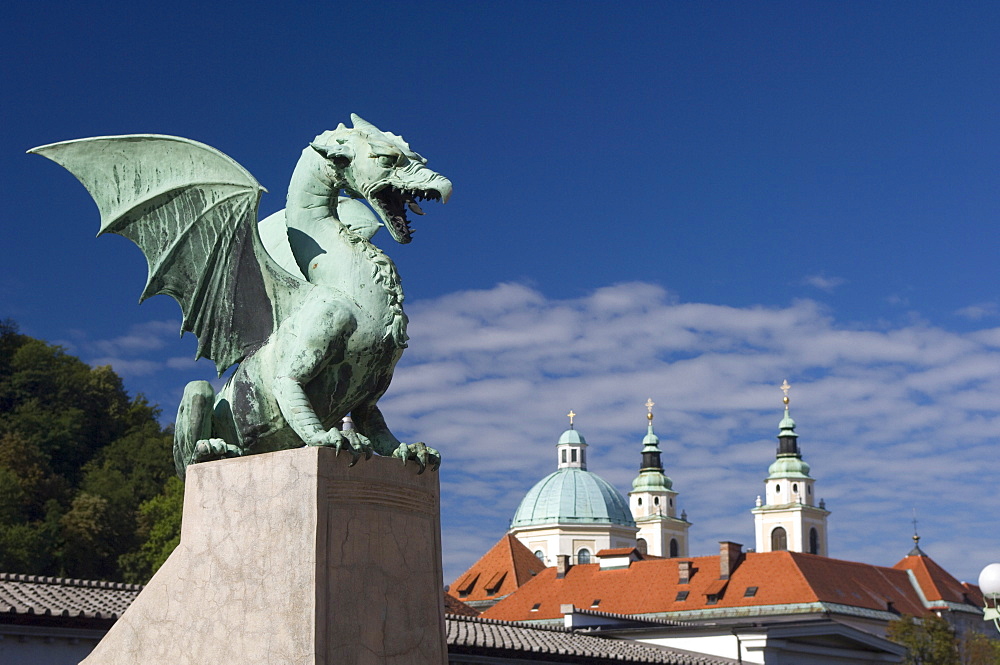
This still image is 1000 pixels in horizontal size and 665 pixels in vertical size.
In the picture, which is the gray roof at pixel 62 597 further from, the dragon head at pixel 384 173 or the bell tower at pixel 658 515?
the bell tower at pixel 658 515

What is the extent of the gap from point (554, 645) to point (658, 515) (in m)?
86.4

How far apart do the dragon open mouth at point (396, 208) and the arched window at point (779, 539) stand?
108m

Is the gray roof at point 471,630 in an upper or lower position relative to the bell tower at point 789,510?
lower

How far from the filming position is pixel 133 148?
25.2 feet

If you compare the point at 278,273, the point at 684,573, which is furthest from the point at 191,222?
the point at 684,573

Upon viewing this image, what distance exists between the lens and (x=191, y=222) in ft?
25.2

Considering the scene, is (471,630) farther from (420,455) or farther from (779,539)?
(779,539)

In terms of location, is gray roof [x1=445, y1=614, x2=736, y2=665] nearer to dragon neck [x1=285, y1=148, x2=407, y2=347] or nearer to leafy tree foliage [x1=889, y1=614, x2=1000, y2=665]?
leafy tree foliage [x1=889, y1=614, x2=1000, y2=665]

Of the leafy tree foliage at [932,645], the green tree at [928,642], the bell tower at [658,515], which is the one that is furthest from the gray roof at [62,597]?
the bell tower at [658,515]

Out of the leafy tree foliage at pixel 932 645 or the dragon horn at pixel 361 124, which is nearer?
the dragon horn at pixel 361 124

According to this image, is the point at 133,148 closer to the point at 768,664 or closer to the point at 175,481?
the point at 768,664

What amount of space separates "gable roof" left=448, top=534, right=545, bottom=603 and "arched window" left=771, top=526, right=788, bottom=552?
32.5 metres

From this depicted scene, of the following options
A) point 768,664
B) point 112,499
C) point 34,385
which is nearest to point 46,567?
point 112,499

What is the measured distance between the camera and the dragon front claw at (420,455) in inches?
274
